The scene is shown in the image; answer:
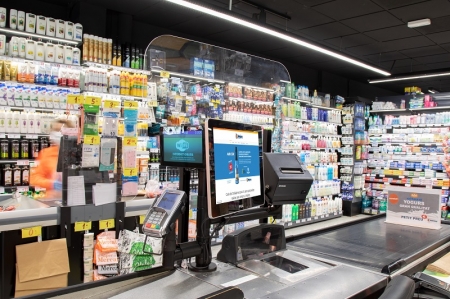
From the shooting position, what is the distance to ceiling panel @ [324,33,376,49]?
805cm

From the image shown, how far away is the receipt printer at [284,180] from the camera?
5.83ft

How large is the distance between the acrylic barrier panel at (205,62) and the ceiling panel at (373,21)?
1.67 meters

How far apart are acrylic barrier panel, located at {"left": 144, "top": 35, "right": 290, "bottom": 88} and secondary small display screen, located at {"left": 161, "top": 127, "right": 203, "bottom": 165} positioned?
13.7 feet

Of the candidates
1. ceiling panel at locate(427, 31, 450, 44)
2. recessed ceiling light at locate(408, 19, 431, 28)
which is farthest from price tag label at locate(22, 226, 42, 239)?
ceiling panel at locate(427, 31, 450, 44)

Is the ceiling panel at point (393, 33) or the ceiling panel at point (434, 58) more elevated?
the ceiling panel at point (434, 58)

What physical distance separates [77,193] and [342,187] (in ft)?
25.1

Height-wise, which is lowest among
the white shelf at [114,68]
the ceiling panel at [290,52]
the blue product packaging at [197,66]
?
the white shelf at [114,68]

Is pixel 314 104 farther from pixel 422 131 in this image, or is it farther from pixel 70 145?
pixel 70 145

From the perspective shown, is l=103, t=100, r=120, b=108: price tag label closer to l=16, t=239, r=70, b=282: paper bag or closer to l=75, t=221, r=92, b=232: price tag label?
l=75, t=221, r=92, b=232: price tag label

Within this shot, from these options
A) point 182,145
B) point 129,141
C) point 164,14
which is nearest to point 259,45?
point 164,14

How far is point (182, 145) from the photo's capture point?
5.29 feet

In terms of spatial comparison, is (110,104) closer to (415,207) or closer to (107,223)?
(107,223)

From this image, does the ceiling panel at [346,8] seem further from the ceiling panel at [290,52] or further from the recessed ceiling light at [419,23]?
the ceiling panel at [290,52]

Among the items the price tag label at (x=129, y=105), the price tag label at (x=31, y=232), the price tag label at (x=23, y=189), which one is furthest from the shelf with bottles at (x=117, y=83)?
the price tag label at (x=31, y=232)
